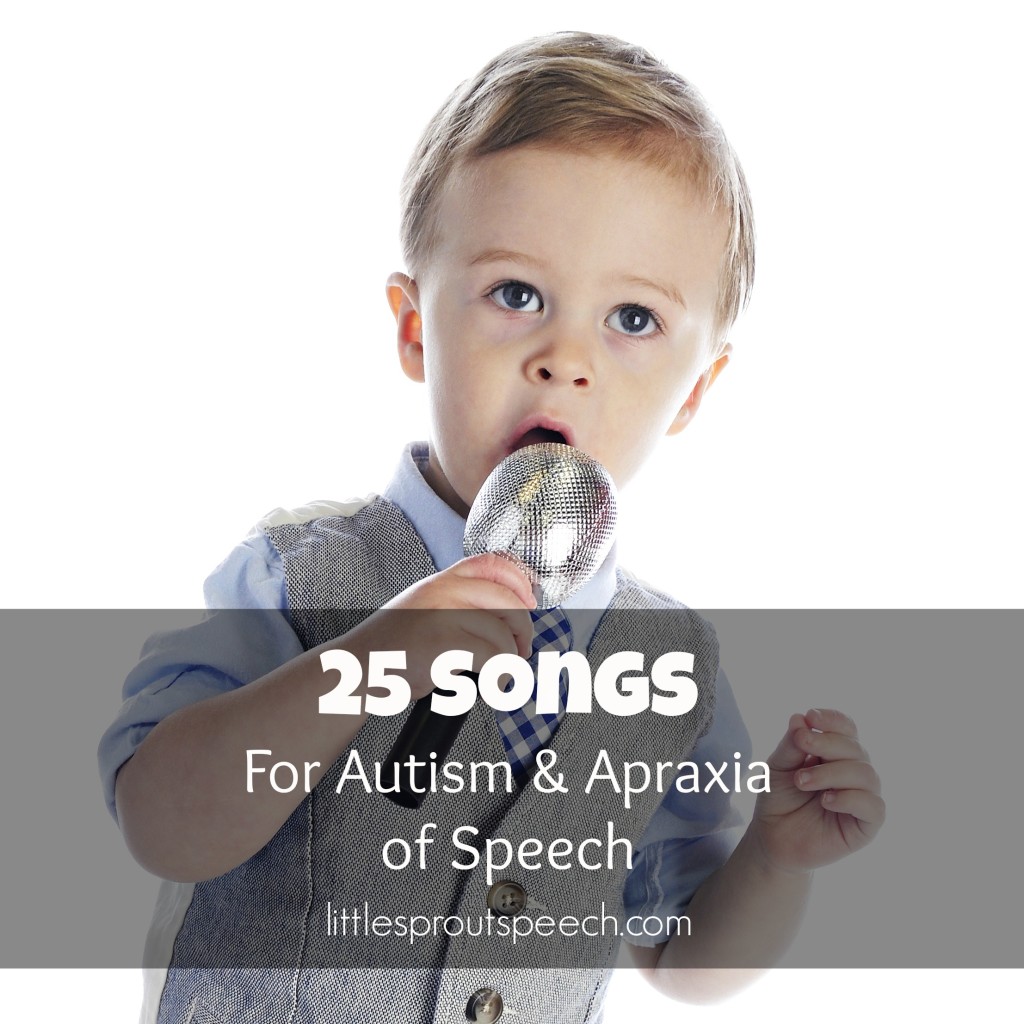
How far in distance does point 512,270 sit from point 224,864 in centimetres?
47

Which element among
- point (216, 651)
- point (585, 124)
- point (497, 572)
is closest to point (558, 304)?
point (585, 124)

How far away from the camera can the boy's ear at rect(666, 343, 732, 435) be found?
3.67 feet

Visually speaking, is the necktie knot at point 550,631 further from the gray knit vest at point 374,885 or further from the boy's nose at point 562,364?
the boy's nose at point 562,364

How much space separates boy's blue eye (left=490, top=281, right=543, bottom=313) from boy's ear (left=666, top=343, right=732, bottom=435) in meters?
0.20

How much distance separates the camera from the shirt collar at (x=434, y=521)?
102cm

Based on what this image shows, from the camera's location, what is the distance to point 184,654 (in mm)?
939

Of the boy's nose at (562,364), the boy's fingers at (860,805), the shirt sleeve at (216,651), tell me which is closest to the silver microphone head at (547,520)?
the boy's nose at (562,364)

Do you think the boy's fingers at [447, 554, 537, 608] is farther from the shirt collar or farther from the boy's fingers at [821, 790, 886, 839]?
the boy's fingers at [821, 790, 886, 839]

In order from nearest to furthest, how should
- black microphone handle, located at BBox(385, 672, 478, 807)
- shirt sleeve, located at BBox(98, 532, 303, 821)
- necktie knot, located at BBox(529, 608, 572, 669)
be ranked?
black microphone handle, located at BBox(385, 672, 478, 807) < shirt sleeve, located at BBox(98, 532, 303, 821) < necktie knot, located at BBox(529, 608, 572, 669)

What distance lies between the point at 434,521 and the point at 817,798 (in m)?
0.38

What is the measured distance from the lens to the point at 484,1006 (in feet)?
3.19

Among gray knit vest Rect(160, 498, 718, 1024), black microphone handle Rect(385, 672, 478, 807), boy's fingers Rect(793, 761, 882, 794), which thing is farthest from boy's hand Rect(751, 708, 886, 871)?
black microphone handle Rect(385, 672, 478, 807)

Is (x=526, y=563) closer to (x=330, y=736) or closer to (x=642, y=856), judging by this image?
(x=330, y=736)

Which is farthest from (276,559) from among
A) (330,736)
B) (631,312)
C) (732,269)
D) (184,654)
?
(732,269)
